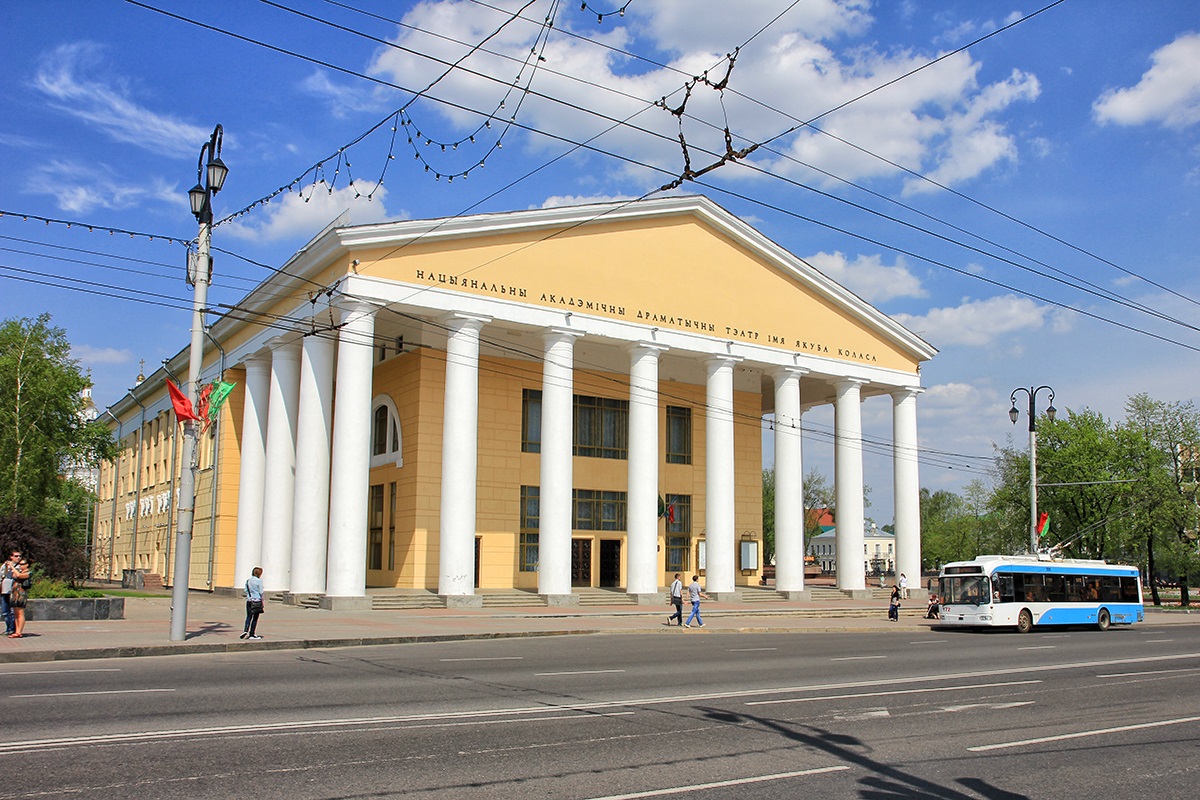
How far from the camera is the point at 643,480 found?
118 ft

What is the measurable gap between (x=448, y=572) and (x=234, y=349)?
15.9 m

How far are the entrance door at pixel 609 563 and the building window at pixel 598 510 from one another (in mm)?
747

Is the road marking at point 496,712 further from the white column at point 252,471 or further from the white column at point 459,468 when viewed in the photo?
the white column at point 252,471

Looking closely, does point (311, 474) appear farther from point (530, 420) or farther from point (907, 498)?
point (907, 498)

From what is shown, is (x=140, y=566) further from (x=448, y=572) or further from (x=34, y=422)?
(x=448, y=572)

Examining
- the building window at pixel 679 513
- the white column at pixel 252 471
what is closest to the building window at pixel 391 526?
the white column at pixel 252 471

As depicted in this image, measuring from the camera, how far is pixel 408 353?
131 ft

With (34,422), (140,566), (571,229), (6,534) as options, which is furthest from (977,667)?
(140,566)

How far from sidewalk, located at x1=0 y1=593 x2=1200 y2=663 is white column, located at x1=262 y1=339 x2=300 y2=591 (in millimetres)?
1976

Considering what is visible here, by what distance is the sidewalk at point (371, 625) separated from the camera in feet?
63.4

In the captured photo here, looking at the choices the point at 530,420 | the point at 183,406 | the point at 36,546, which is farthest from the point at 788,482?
the point at 36,546

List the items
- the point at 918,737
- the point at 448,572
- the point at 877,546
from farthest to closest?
the point at 877,546, the point at 448,572, the point at 918,737

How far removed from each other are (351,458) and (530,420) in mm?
12297

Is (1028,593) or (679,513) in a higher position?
(679,513)
